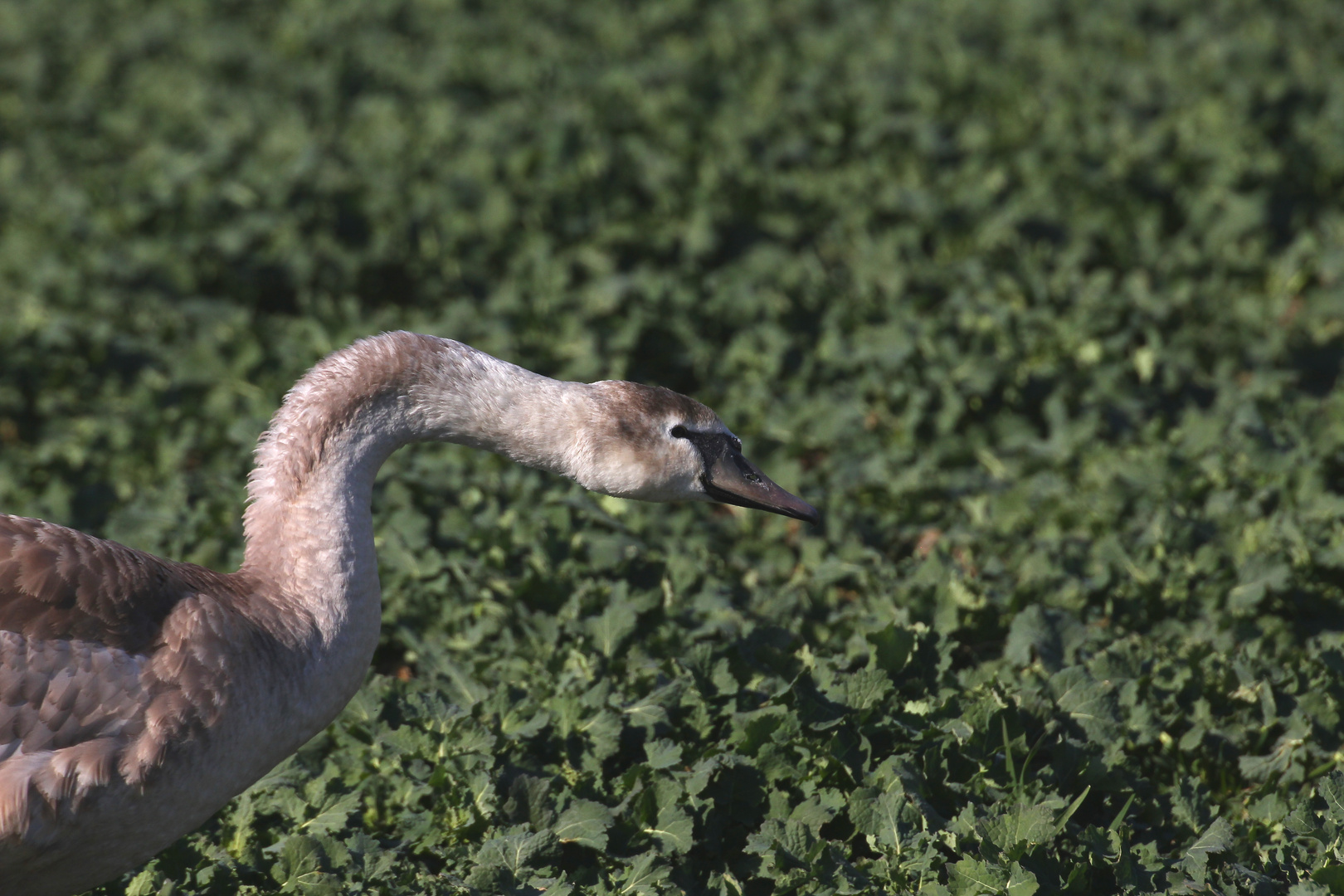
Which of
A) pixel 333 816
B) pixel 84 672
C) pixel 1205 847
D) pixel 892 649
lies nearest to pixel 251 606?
pixel 84 672

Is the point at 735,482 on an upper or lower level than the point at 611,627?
upper

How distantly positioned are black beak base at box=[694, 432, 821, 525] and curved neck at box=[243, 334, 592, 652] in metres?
0.40

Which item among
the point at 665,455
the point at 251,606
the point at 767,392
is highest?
the point at 665,455

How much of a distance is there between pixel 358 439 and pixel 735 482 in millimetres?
1043

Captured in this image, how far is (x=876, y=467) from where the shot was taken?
5633 mm

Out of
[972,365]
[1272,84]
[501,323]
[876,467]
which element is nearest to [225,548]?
[501,323]

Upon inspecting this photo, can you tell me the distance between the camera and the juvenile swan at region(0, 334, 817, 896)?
2916 mm

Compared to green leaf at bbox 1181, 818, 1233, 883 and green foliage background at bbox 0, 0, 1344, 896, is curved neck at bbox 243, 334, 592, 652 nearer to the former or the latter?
green foliage background at bbox 0, 0, 1344, 896

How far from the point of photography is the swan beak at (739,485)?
371 cm

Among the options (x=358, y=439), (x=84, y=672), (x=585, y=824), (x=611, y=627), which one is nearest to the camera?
(x=84, y=672)

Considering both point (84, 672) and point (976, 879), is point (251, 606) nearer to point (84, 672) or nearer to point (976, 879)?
point (84, 672)

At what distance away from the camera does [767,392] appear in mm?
6156

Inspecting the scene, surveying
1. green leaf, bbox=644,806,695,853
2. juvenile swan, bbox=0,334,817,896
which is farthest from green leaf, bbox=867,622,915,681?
green leaf, bbox=644,806,695,853

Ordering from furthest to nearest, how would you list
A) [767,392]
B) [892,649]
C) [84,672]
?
1. [767,392]
2. [892,649]
3. [84,672]
